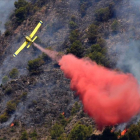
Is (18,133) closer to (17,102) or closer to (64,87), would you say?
(17,102)

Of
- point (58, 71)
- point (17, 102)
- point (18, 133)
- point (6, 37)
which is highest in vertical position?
point (6, 37)

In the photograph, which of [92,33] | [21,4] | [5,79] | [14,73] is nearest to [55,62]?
[14,73]

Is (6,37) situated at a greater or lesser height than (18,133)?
greater

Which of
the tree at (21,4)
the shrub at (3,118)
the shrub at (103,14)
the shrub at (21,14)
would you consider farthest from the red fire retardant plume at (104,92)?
the tree at (21,4)

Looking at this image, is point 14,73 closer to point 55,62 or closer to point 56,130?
point 55,62

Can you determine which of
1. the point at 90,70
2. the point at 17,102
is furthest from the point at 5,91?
the point at 90,70

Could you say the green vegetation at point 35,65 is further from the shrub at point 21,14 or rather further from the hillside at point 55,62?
the shrub at point 21,14

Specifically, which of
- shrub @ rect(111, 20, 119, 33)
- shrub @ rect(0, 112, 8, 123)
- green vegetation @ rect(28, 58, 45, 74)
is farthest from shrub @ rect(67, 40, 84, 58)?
shrub @ rect(0, 112, 8, 123)

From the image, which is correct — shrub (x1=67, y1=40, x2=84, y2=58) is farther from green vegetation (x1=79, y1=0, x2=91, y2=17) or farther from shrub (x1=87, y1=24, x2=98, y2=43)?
green vegetation (x1=79, y1=0, x2=91, y2=17)
